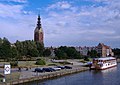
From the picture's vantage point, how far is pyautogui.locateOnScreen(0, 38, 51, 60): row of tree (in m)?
130

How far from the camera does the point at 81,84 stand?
64812mm

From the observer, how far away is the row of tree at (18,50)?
130m

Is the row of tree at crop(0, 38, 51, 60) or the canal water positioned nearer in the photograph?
the canal water

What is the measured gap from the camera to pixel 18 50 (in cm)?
15712

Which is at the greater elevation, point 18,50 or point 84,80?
point 18,50

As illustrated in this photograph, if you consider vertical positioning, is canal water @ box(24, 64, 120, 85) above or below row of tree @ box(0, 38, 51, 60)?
below

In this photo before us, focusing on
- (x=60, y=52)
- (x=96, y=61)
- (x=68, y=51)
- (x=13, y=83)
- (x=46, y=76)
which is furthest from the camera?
(x=68, y=51)

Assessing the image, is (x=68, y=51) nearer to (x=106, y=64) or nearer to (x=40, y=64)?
(x=106, y=64)

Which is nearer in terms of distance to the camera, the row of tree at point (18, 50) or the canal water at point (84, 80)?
the canal water at point (84, 80)

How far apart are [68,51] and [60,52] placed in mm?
15905

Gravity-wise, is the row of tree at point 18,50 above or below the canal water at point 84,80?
above

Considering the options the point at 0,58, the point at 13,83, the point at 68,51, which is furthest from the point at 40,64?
the point at 68,51

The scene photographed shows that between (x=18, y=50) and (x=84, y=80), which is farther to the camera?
(x=18, y=50)

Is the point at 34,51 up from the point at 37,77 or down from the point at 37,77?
up
